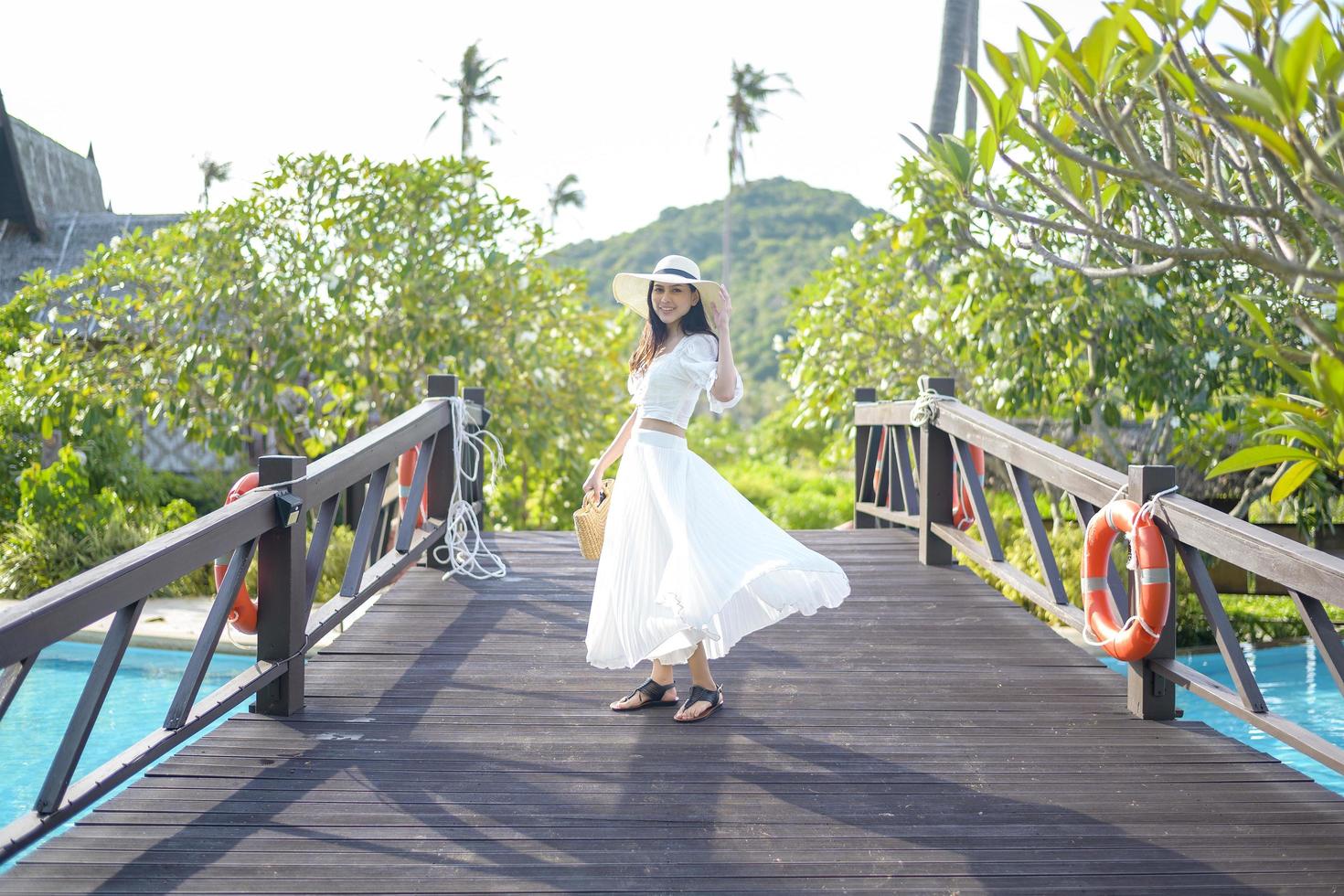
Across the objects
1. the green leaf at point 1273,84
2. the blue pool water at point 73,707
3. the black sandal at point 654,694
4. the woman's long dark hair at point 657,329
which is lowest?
the blue pool water at point 73,707

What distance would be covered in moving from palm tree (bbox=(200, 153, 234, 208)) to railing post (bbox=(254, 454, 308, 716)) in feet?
153

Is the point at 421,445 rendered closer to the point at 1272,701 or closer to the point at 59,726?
the point at 59,726

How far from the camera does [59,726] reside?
270 inches

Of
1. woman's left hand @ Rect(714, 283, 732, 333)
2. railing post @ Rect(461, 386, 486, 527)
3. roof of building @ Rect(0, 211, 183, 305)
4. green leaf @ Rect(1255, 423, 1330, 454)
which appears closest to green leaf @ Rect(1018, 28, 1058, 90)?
green leaf @ Rect(1255, 423, 1330, 454)

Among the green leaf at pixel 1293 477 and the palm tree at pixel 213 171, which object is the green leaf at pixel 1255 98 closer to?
the green leaf at pixel 1293 477

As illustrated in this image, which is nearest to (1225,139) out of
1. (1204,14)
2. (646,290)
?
(1204,14)

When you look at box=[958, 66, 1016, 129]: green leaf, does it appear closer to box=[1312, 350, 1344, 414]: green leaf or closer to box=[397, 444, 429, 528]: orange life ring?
box=[1312, 350, 1344, 414]: green leaf

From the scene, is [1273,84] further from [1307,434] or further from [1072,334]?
[1072,334]

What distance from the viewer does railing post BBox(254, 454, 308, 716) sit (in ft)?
12.5

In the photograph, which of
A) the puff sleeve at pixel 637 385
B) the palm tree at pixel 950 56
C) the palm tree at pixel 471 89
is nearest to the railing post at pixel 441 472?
the puff sleeve at pixel 637 385

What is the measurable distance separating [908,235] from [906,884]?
707cm

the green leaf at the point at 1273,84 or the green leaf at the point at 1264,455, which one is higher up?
the green leaf at the point at 1273,84

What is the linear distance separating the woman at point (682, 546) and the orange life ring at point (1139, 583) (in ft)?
2.96

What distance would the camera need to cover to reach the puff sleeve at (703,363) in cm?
402
